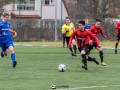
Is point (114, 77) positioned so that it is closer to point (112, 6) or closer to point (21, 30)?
point (21, 30)

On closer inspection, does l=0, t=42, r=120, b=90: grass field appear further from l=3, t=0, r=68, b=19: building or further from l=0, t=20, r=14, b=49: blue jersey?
l=3, t=0, r=68, b=19: building

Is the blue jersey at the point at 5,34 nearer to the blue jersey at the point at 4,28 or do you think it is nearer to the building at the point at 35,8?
the blue jersey at the point at 4,28

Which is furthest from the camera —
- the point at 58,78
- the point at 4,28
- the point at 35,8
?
the point at 35,8

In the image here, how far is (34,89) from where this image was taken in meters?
11.9

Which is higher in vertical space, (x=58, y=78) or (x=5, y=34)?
(x=5, y=34)

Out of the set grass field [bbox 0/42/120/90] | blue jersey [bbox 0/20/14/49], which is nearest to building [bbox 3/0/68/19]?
blue jersey [bbox 0/20/14/49]

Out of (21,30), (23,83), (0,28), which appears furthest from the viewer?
(21,30)

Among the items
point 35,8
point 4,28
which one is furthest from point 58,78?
point 35,8

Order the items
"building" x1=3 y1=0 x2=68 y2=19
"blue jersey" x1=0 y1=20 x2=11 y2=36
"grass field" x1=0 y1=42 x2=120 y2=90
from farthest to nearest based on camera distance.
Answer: "building" x1=3 y1=0 x2=68 y2=19 → "blue jersey" x1=0 y1=20 x2=11 y2=36 → "grass field" x1=0 y1=42 x2=120 y2=90

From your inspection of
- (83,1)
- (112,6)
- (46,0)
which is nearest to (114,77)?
(83,1)

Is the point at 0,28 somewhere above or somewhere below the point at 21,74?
above

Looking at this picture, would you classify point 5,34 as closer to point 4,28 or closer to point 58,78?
point 4,28

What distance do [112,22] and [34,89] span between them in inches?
1424

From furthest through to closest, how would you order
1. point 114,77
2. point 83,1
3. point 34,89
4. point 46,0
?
point 46,0 → point 83,1 → point 114,77 → point 34,89
